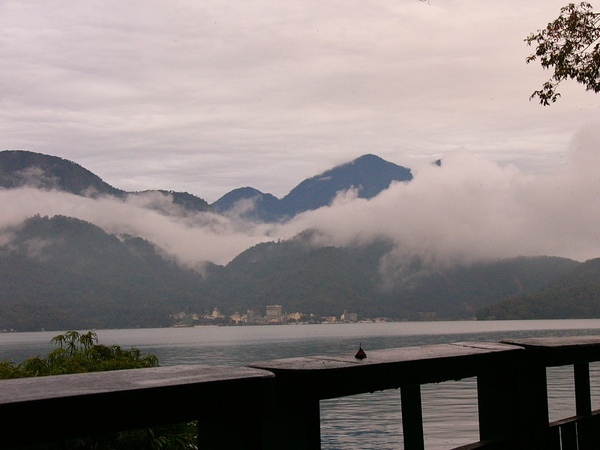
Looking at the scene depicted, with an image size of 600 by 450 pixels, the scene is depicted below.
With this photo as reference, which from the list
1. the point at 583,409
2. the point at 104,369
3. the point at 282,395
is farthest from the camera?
the point at 104,369

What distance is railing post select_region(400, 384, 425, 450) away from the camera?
3.47m

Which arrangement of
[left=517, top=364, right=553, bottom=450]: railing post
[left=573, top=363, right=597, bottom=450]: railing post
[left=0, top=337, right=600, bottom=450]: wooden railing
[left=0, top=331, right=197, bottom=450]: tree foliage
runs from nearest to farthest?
[left=0, top=337, right=600, bottom=450]: wooden railing → [left=517, top=364, right=553, bottom=450]: railing post → [left=573, top=363, right=597, bottom=450]: railing post → [left=0, top=331, right=197, bottom=450]: tree foliage

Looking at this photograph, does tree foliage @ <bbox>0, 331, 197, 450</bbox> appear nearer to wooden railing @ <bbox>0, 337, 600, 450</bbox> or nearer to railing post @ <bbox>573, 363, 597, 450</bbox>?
railing post @ <bbox>573, 363, 597, 450</bbox>

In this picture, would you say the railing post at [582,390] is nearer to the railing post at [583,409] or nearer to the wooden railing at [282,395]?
the railing post at [583,409]

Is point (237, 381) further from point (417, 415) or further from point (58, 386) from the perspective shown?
point (417, 415)

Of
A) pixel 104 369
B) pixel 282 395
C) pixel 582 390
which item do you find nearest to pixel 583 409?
pixel 582 390

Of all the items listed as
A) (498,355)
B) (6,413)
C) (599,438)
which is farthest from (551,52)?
(6,413)

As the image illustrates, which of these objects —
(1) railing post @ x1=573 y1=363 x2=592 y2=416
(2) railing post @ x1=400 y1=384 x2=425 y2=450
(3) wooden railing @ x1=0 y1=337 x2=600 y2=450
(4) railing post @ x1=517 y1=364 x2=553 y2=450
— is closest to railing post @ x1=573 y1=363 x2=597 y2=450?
(1) railing post @ x1=573 y1=363 x2=592 y2=416

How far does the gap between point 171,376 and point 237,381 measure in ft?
0.64

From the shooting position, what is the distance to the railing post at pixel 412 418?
3473 mm

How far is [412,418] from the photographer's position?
3.50 metres

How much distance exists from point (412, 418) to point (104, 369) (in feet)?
56.0

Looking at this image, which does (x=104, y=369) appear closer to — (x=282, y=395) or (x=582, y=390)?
(x=582, y=390)

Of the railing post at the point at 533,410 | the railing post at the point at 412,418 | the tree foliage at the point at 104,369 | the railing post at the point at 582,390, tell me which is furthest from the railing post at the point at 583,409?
the tree foliage at the point at 104,369
